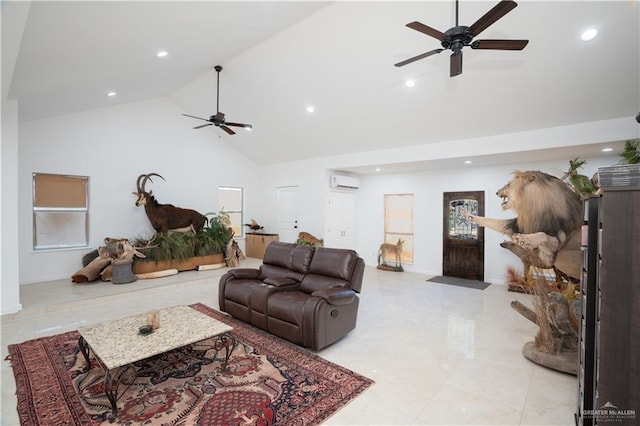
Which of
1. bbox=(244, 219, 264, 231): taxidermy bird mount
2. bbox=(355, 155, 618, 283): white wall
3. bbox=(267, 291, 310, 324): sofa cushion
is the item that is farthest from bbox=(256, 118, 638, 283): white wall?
bbox=(267, 291, 310, 324): sofa cushion

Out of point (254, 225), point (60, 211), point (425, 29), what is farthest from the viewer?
point (254, 225)

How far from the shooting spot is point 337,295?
3.24 meters

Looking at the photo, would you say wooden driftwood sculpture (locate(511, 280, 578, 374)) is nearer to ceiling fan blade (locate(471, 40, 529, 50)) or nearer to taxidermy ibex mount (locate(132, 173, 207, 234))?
ceiling fan blade (locate(471, 40, 529, 50))

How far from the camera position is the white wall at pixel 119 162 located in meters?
5.66

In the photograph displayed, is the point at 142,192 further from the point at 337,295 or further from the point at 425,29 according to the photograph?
the point at 425,29

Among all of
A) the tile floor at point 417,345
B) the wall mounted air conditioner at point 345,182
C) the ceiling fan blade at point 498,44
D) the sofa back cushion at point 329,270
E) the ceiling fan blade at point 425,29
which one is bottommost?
the tile floor at point 417,345

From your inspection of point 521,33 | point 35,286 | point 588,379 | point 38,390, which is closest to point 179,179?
point 35,286

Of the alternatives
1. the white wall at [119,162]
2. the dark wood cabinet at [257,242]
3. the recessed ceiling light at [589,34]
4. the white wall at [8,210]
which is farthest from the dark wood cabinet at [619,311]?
the white wall at [119,162]

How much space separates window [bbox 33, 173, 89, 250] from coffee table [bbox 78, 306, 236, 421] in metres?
4.37

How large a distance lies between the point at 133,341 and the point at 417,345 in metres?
2.79

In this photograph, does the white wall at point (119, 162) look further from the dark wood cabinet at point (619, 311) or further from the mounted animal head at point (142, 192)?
the dark wood cabinet at point (619, 311)

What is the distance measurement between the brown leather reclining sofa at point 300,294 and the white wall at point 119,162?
13.4 feet

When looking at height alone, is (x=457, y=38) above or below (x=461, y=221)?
above

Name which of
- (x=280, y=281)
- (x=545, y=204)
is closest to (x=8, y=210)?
(x=280, y=281)
